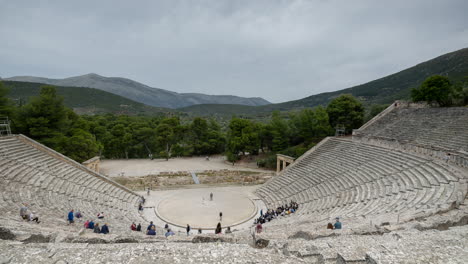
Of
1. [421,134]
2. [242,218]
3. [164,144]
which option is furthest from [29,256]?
[164,144]

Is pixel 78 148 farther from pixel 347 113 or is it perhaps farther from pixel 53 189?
pixel 347 113

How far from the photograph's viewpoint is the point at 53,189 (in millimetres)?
12211

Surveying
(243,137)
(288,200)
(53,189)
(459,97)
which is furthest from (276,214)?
(459,97)

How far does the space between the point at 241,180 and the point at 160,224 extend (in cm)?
1107

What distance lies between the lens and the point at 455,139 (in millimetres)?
14594

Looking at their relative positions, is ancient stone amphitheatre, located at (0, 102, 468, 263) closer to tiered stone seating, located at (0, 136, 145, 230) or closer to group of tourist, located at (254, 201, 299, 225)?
tiered stone seating, located at (0, 136, 145, 230)

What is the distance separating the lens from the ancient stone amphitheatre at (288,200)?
12.7ft

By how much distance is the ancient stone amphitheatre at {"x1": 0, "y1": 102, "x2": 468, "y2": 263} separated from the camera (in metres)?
3.88

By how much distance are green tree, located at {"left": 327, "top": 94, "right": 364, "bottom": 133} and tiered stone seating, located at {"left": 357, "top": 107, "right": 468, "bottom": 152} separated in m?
4.45

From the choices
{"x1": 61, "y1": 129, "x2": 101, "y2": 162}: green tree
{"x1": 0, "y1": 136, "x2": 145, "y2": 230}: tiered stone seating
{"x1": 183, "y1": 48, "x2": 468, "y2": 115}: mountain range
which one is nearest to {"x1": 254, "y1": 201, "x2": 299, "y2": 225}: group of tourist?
{"x1": 0, "y1": 136, "x2": 145, "y2": 230}: tiered stone seating

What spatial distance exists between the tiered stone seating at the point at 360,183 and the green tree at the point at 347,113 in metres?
10.2

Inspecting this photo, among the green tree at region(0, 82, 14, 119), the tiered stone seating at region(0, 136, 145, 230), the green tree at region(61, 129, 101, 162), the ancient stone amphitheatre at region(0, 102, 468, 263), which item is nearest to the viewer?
the ancient stone amphitheatre at region(0, 102, 468, 263)

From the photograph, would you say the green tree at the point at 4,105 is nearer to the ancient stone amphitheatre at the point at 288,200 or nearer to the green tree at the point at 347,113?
the ancient stone amphitheatre at the point at 288,200

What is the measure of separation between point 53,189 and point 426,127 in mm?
28302
